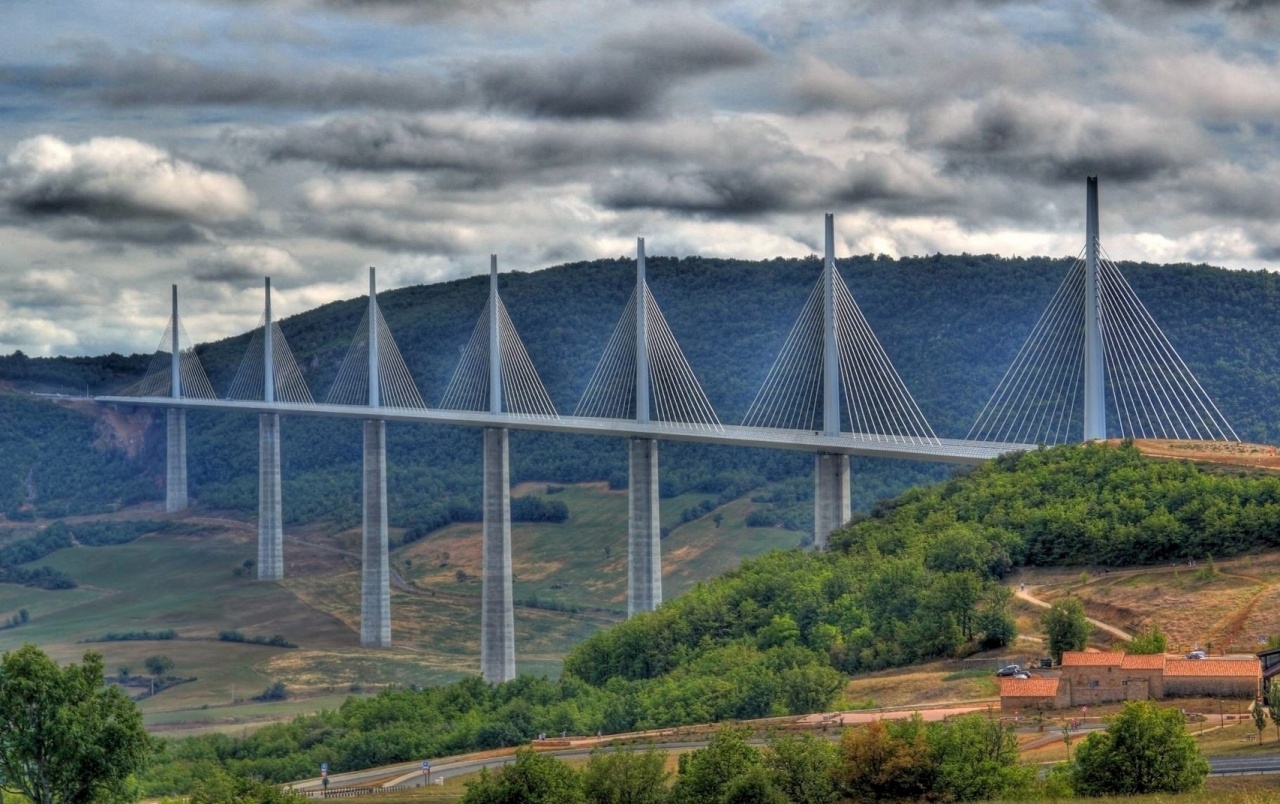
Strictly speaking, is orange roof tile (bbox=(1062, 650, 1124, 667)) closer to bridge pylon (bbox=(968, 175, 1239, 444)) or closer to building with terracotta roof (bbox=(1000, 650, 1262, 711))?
building with terracotta roof (bbox=(1000, 650, 1262, 711))

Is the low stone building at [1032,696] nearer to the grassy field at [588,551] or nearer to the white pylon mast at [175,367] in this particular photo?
the grassy field at [588,551]

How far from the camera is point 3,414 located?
160 metres

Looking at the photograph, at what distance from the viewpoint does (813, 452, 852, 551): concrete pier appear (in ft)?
221

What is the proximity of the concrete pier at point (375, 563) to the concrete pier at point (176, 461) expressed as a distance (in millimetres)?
44722

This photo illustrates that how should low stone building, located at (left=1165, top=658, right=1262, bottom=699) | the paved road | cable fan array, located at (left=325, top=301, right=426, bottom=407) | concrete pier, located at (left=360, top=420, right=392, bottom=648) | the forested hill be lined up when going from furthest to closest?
cable fan array, located at (left=325, top=301, right=426, bottom=407), concrete pier, located at (left=360, top=420, right=392, bottom=648), the forested hill, the paved road, low stone building, located at (left=1165, top=658, right=1262, bottom=699)

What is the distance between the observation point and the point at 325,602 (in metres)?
104

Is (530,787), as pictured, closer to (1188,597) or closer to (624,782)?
(624,782)

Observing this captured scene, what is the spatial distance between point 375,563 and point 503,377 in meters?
12.9


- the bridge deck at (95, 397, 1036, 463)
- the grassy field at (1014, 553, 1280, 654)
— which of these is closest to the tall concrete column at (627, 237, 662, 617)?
the bridge deck at (95, 397, 1036, 463)

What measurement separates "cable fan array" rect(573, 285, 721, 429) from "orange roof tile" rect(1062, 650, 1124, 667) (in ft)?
111

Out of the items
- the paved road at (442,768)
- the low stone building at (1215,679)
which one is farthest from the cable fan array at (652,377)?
the low stone building at (1215,679)

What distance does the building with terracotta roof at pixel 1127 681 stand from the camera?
41844 millimetres

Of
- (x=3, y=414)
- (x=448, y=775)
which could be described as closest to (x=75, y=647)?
(x=448, y=775)

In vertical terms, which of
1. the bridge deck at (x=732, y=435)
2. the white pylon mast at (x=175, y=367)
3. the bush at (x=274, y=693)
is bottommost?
the bush at (x=274, y=693)
